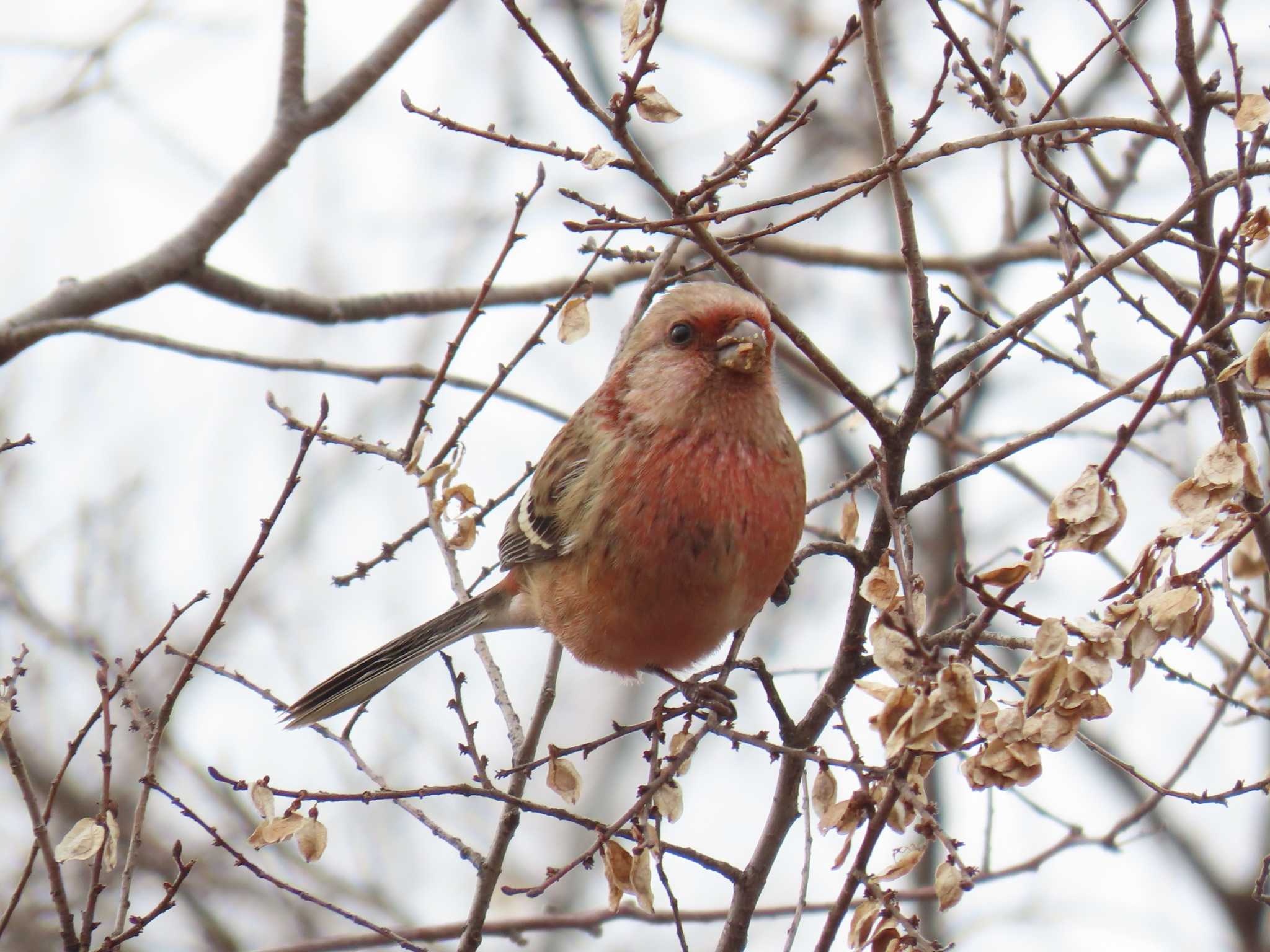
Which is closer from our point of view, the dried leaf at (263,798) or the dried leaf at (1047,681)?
the dried leaf at (1047,681)

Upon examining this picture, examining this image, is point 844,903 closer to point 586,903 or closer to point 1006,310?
point 1006,310

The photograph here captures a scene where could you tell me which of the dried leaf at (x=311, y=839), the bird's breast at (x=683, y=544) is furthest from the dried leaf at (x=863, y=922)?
the bird's breast at (x=683, y=544)

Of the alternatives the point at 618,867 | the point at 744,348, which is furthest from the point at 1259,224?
the point at 618,867

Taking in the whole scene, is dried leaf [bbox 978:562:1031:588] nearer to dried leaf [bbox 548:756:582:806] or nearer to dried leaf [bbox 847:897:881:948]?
dried leaf [bbox 847:897:881:948]

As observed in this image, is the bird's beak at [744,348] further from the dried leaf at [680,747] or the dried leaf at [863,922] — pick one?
the dried leaf at [863,922]

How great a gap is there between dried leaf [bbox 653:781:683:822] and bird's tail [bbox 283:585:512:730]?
196 cm

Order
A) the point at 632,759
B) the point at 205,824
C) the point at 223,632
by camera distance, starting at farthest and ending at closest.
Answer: the point at 632,759 → the point at 223,632 → the point at 205,824

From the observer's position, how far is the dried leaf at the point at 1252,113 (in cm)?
286

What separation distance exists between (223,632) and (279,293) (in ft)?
15.9

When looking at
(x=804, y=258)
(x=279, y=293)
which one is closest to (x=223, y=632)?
(x=279, y=293)

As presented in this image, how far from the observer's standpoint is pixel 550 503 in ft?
16.5

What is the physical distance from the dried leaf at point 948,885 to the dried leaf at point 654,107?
5.60 ft

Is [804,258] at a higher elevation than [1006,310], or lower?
higher

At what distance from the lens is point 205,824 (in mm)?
3176
